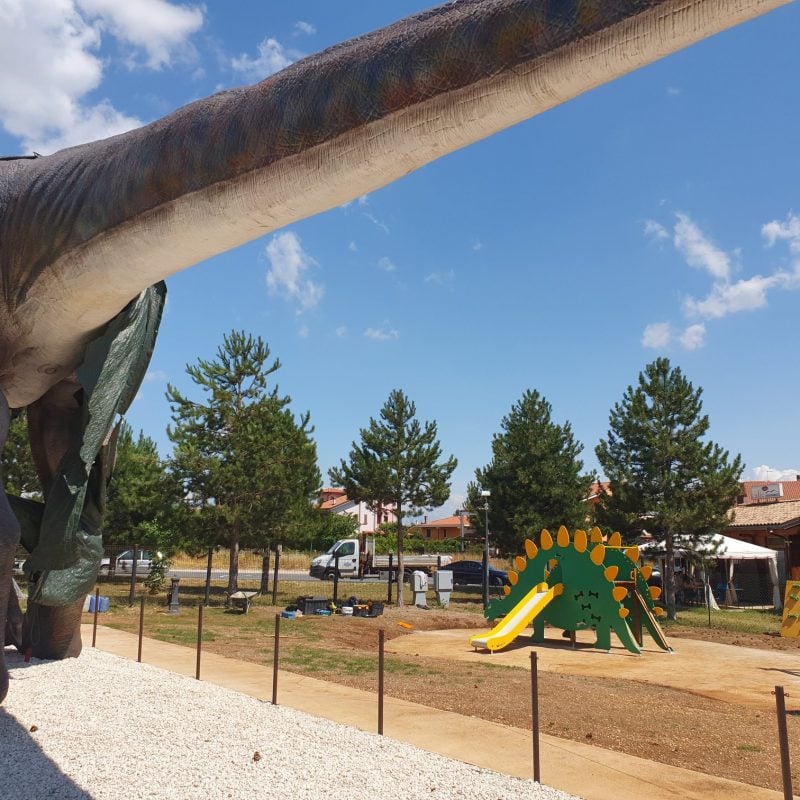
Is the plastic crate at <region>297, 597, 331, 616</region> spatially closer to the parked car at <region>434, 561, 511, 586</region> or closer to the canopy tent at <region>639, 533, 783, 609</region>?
the canopy tent at <region>639, 533, 783, 609</region>

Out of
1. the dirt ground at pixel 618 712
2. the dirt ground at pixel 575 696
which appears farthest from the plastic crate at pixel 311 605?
the dirt ground at pixel 618 712

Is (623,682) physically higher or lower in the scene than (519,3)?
lower

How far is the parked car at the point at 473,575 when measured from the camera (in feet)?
92.4

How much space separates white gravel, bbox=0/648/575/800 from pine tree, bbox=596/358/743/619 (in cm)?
1645

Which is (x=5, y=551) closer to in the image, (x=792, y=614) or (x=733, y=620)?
(x=792, y=614)

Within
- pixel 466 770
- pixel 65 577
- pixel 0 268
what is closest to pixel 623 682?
pixel 466 770

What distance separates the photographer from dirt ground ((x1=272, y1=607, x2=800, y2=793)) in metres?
6.00

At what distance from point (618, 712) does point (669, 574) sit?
1349 centimetres

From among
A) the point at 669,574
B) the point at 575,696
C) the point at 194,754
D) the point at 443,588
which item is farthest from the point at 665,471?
the point at 194,754

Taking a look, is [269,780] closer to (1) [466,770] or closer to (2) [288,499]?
(1) [466,770]

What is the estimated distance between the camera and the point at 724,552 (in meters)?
21.8

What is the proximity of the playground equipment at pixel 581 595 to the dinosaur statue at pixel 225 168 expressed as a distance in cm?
908

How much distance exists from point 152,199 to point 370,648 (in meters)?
10.2

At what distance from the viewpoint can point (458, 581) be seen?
30125 millimetres
